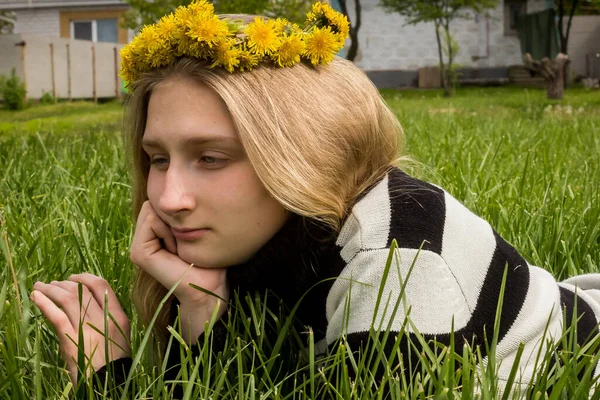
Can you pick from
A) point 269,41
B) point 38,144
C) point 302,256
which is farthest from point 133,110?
point 38,144

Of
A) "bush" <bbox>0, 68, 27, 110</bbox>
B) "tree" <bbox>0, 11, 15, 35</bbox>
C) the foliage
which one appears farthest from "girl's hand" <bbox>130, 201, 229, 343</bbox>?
"tree" <bbox>0, 11, 15, 35</bbox>

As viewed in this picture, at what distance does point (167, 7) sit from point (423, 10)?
36.9 feet

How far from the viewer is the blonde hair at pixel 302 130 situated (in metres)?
1.76

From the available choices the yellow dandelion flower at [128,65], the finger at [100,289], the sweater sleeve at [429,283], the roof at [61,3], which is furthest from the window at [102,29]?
the sweater sleeve at [429,283]

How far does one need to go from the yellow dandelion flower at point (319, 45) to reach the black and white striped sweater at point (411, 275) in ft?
0.99

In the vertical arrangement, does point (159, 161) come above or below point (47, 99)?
above

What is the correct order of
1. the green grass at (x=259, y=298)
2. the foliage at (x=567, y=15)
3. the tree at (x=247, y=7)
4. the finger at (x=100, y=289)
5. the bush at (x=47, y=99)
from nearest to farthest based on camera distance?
the green grass at (x=259, y=298)
the finger at (x=100, y=289)
the tree at (x=247, y=7)
the bush at (x=47, y=99)
the foliage at (x=567, y=15)

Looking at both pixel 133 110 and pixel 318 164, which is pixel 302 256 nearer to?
pixel 318 164

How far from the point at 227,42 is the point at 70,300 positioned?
657 mm

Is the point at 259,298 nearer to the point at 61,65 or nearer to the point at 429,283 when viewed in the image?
the point at 429,283

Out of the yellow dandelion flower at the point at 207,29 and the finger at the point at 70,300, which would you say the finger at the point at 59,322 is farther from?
the yellow dandelion flower at the point at 207,29

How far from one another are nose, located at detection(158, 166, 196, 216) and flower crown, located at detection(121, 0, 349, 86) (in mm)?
243

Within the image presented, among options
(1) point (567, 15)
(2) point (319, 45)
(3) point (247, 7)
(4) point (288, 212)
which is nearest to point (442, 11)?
(1) point (567, 15)

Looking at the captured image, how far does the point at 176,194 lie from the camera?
175 cm
